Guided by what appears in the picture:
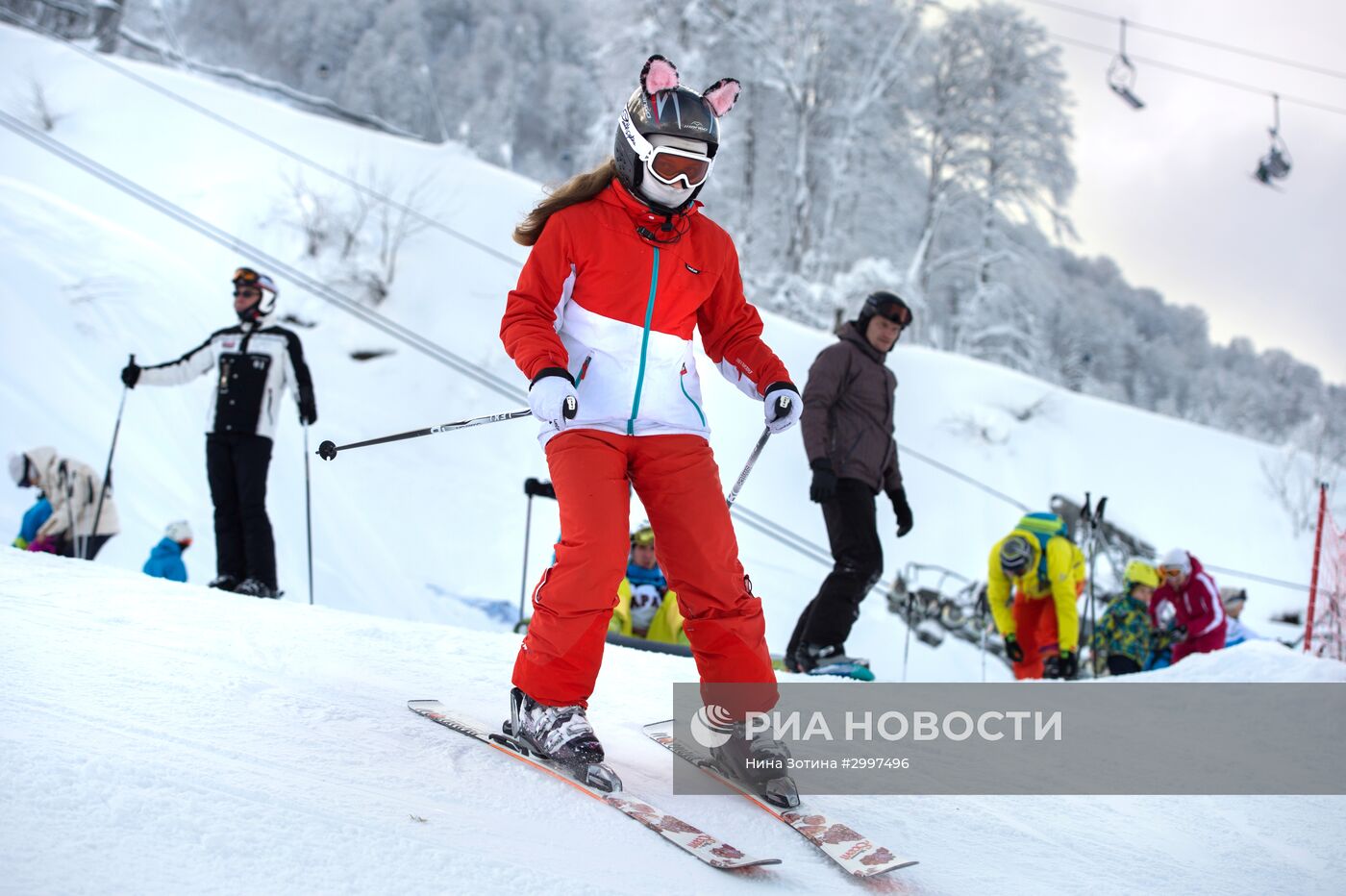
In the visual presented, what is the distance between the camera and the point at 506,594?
891 centimetres

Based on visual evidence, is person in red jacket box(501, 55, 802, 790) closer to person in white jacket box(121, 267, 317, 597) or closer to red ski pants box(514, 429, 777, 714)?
red ski pants box(514, 429, 777, 714)

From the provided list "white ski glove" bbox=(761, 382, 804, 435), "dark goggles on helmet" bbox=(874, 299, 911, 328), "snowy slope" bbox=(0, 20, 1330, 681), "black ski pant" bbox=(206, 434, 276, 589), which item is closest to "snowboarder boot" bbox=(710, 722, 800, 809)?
"white ski glove" bbox=(761, 382, 804, 435)

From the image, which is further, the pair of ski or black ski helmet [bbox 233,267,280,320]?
black ski helmet [bbox 233,267,280,320]

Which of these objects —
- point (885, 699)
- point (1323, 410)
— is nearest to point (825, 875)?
point (885, 699)

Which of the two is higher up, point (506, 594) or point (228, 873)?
point (228, 873)

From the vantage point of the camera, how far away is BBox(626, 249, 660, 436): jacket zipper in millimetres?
2252

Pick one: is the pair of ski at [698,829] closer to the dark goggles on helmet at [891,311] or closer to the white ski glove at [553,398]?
the white ski glove at [553,398]

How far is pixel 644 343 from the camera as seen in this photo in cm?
228

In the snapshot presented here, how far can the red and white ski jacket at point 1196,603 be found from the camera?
19.1 feet

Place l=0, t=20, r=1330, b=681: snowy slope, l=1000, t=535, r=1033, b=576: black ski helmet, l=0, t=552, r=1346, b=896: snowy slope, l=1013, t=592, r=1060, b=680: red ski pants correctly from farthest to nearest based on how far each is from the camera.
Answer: l=0, t=20, r=1330, b=681: snowy slope, l=1013, t=592, r=1060, b=680: red ski pants, l=1000, t=535, r=1033, b=576: black ski helmet, l=0, t=552, r=1346, b=896: snowy slope

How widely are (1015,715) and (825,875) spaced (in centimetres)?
172

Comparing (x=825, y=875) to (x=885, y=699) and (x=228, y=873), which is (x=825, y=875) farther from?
(x=885, y=699)

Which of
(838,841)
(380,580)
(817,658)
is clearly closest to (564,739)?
(838,841)

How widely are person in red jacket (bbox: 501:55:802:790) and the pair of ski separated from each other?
68mm
